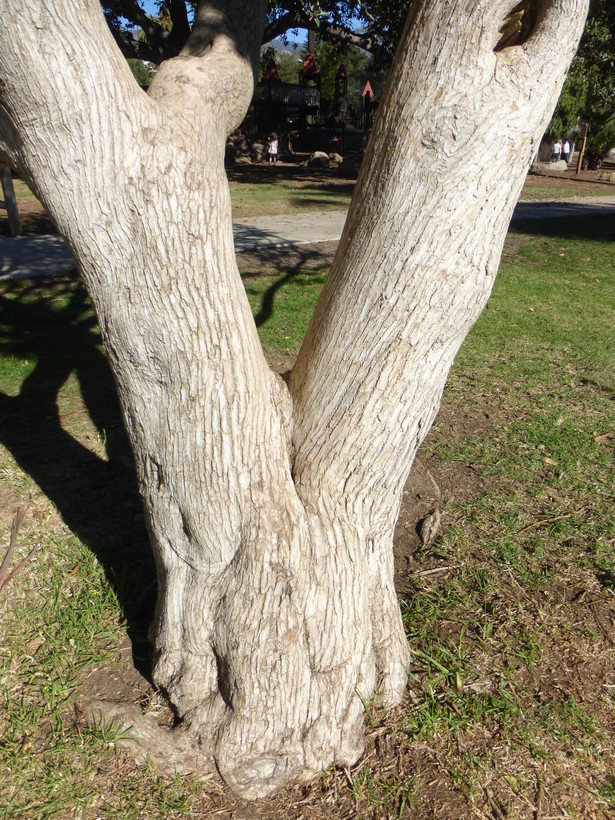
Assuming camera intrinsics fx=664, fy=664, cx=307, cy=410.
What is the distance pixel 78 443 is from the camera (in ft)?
14.9

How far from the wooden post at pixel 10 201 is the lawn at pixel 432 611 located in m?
4.05

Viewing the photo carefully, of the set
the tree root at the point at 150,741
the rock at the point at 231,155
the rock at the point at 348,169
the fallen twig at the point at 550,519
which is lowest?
the tree root at the point at 150,741

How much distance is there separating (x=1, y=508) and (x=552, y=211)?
1388 centimetres

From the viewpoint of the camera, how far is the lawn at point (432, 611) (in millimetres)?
2350

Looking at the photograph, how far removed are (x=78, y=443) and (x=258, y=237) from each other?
253 inches

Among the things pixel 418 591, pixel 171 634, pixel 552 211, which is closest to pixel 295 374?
pixel 171 634

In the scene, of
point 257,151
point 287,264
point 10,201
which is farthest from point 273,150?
point 287,264

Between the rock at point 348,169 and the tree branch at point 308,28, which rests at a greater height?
the tree branch at point 308,28

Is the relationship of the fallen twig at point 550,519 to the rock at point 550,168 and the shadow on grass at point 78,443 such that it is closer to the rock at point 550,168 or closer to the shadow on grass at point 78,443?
the shadow on grass at point 78,443

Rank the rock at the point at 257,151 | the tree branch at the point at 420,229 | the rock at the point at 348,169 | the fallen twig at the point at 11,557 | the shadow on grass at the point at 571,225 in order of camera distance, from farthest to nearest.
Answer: the rock at the point at 257,151
the rock at the point at 348,169
the shadow on grass at the point at 571,225
the fallen twig at the point at 11,557
the tree branch at the point at 420,229

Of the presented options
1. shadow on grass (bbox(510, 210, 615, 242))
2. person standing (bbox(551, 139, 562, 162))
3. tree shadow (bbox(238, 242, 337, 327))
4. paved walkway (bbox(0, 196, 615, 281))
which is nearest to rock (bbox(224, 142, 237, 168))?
paved walkway (bbox(0, 196, 615, 281))

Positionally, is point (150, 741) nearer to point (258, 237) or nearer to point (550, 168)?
point (258, 237)

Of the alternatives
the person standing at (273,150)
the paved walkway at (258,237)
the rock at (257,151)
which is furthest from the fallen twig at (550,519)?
the rock at (257,151)

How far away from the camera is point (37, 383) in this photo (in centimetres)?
534
